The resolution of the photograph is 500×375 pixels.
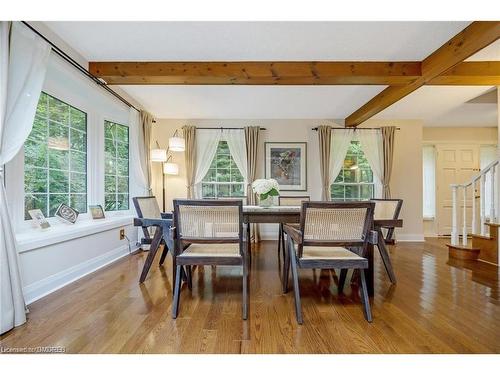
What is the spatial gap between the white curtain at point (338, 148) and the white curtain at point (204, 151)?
7.42 ft

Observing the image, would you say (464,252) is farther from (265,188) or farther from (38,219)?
(38,219)

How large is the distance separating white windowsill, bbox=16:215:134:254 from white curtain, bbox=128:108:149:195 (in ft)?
3.18

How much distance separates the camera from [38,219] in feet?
7.93

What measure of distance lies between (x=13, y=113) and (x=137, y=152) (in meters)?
2.30

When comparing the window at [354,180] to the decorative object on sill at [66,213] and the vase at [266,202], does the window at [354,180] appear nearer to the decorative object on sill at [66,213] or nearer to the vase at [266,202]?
the vase at [266,202]

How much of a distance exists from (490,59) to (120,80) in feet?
13.8

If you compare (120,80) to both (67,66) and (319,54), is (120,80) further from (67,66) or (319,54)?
(319,54)

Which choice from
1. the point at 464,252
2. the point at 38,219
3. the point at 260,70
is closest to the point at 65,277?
the point at 38,219

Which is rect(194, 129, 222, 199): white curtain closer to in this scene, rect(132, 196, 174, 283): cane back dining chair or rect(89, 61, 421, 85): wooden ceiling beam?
rect(132, 196, 174, 283): cane back dining chair

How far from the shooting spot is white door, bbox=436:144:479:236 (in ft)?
18.3

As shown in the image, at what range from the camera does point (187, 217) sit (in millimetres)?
1927

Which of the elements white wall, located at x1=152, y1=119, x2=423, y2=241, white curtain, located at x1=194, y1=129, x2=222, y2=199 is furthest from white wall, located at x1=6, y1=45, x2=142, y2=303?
white curtain, located at x1=194, y1=129, x2=222, y2=199

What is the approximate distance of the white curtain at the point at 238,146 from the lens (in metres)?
4.96
